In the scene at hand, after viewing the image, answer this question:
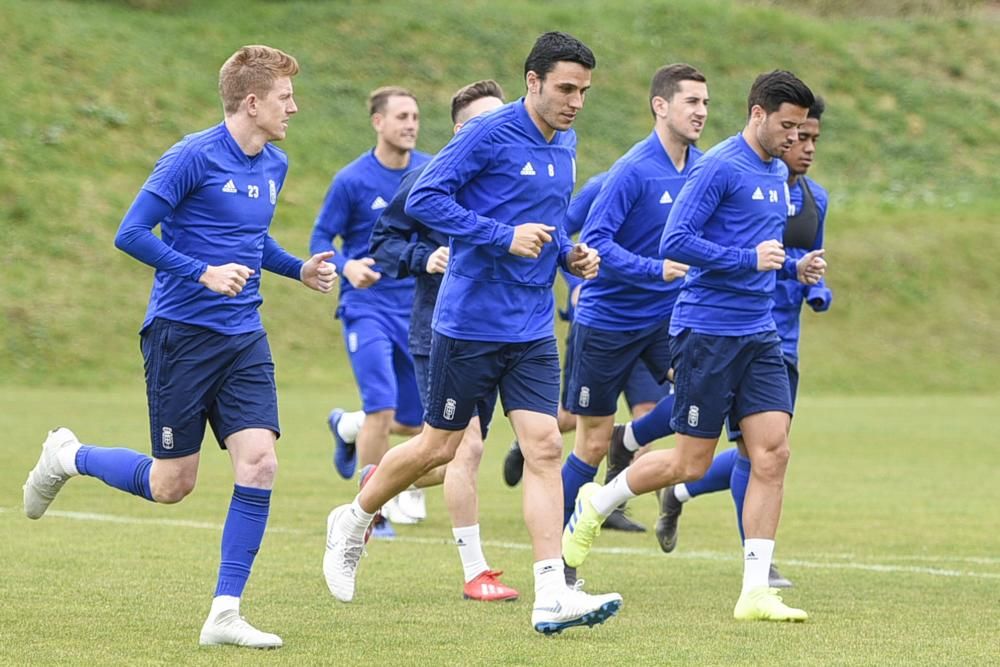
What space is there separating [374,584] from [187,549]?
1.53 meters

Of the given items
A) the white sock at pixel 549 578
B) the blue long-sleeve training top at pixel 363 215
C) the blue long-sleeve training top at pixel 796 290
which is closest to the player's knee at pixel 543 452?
the white sock at pixel 549 578

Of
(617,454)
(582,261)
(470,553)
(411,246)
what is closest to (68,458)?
(470,553)

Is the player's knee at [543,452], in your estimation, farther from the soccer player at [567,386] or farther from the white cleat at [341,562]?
the soccer player at [567,386]

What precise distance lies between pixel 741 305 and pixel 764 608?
137 cm

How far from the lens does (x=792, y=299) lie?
9.06 metres

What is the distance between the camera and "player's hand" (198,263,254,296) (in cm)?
635

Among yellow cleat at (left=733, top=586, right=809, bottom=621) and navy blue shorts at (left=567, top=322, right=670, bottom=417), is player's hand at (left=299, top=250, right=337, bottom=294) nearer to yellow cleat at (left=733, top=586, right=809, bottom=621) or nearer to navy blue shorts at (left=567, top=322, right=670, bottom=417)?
yellow cleat at (left=733, top=586, right=809, bottom=621)

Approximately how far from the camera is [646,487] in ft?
26.7

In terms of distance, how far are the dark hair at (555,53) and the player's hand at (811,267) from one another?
5.26ft

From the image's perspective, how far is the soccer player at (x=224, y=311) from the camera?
21.6ft

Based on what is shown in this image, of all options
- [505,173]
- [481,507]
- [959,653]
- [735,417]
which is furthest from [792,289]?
[481,507]

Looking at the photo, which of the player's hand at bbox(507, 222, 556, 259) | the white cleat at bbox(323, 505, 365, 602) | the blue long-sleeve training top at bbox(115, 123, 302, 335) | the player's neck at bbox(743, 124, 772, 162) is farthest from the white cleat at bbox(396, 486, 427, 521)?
the player's hand at bbox(507, 222, 556, 259)

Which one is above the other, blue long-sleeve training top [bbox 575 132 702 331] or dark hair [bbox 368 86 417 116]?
dark hair [bbox 368 86 417 116]

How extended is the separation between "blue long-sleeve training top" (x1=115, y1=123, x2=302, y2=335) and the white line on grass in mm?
3485
